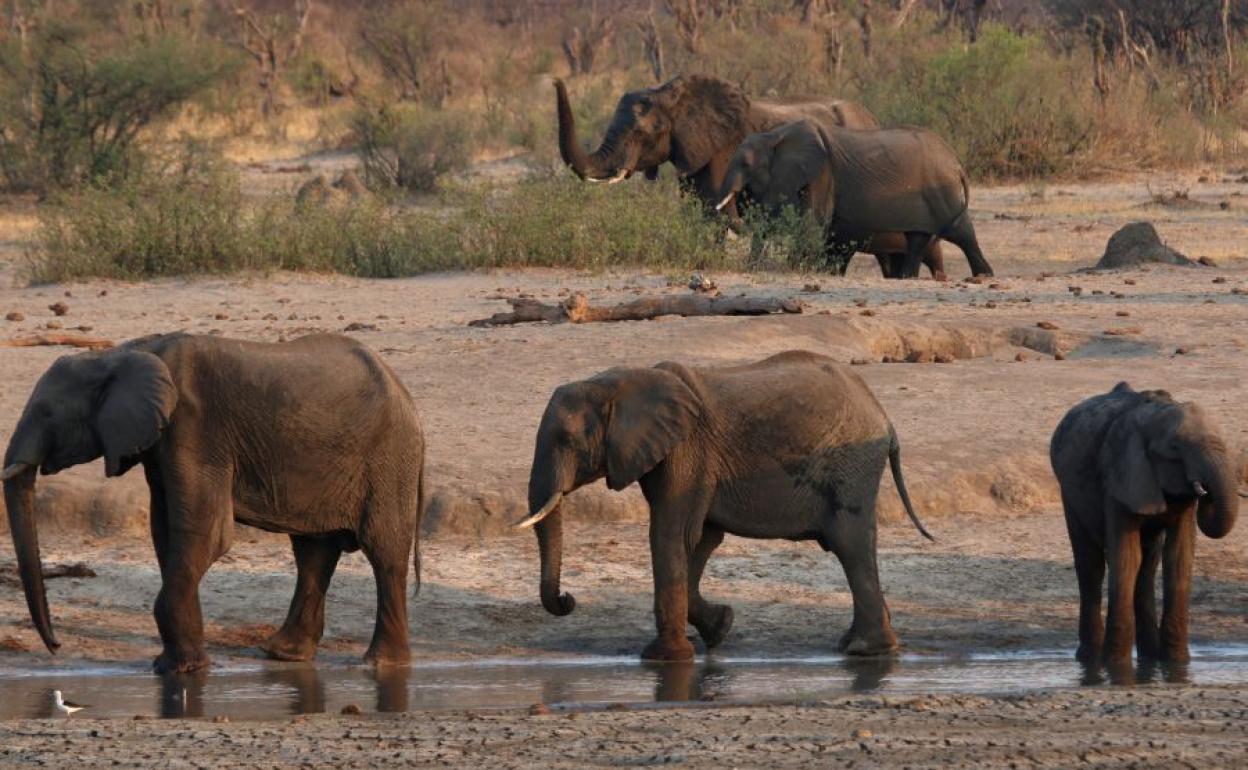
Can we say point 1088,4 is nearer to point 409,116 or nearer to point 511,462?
point 409,116

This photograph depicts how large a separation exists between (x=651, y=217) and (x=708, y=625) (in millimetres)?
9431

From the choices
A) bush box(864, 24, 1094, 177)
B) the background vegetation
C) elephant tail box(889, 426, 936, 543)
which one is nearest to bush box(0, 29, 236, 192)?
the background vegetation

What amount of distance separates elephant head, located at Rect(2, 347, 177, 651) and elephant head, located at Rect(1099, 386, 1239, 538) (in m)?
3.19

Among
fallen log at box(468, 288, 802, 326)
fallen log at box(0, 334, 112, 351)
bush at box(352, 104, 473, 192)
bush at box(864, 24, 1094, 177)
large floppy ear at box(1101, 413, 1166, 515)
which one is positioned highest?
large floppy ear at box(1101, 413, 1166, 515)

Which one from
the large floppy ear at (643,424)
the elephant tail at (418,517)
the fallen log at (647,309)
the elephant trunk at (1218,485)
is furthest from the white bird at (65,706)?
the fallen log at (647,309)

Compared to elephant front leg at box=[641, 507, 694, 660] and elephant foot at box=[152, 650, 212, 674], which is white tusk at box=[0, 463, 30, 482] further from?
elephant front leg at box=[641, 507, 694, 660]

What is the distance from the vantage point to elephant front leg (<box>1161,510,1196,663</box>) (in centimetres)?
797

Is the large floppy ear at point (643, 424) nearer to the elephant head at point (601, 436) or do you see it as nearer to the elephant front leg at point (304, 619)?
the elephant head at point (601, 436)

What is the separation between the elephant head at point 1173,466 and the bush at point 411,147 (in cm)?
1920

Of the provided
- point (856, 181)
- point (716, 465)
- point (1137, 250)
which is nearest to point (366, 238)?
point (856, 181)

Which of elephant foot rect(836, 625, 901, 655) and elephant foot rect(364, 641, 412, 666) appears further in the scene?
elephant foot rect(836, 625, 901, 655)

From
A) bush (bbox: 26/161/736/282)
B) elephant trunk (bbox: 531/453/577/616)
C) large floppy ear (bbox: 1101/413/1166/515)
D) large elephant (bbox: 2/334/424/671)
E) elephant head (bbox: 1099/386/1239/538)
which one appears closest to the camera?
large elephant (bbox: 2/334/424/671)

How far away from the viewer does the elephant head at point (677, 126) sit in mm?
19547

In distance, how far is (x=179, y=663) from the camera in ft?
25.4
